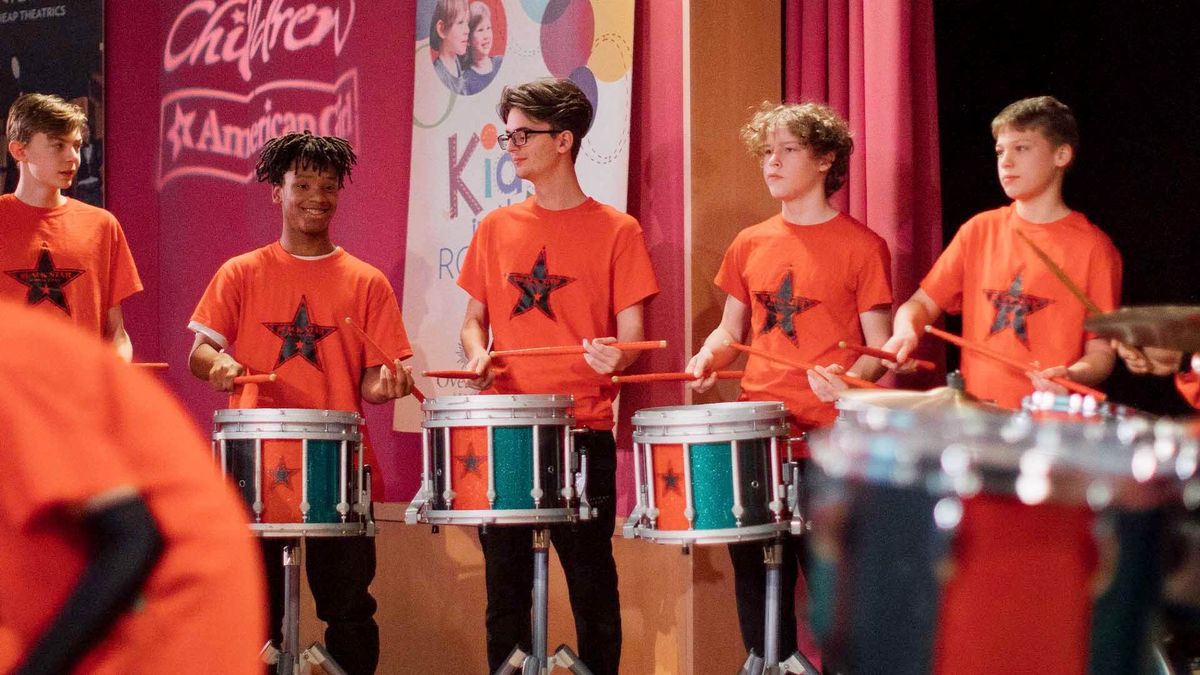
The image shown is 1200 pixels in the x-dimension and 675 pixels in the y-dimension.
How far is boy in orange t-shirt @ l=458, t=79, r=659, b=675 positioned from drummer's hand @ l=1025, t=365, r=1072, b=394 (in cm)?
110

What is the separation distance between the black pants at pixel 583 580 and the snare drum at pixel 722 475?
0.45m

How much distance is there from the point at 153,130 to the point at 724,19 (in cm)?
266

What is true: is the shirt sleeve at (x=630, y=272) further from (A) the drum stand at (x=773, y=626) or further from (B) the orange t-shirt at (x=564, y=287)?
(A) the drum stand at (x=773, y=626)

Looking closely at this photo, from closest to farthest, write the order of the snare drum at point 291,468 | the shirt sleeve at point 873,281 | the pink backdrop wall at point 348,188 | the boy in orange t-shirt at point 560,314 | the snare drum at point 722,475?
the snare drum at point 722,475 < the snare drum at point 291,468 < the shirt sleeve at point 873,281 < the boy in orange t-shirt at point 560,314 < the pink backdrop wall at point 348,188

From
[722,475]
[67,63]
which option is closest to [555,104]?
[722,475]

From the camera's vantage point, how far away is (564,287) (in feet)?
13.2

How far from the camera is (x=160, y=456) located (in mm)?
1062

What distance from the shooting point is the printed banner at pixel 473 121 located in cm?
441

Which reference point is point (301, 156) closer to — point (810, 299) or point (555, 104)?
point (555, 104)

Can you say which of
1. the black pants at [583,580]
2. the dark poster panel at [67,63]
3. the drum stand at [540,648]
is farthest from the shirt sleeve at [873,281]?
the dark poster panel at [67,63]

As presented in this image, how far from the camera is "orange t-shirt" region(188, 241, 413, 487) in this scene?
4098 millimetres

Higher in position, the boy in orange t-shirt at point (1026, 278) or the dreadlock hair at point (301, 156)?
the dreadlock hair at point (301, 156)

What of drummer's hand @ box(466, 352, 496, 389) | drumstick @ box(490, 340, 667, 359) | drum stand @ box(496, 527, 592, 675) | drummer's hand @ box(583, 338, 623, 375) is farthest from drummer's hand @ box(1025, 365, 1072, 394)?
drummer's hand @ box(466, 352, 496, 389)

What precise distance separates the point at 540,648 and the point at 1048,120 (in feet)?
6.37
